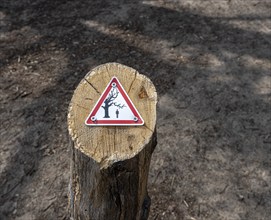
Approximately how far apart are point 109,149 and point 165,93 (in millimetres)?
2364

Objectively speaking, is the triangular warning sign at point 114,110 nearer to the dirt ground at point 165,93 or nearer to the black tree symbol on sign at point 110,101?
the black tree symbol on sign at point 110,101

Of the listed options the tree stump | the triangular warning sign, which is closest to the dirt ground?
the tree stump

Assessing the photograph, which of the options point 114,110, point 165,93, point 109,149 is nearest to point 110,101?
point 114,110

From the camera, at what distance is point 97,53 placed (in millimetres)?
4391

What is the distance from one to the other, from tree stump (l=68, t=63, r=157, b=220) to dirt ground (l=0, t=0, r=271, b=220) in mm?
1121

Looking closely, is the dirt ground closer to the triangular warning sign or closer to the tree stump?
the tree stump

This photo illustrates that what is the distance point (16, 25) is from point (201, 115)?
2600 mm

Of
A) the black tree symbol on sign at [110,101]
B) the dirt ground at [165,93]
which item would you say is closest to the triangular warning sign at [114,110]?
the black tree symbol on sign at [110,101]

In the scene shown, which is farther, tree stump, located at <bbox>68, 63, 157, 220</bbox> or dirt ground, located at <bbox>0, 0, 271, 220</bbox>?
dirt ground, located at <bbox>0, 0, 271, 220</bbox>

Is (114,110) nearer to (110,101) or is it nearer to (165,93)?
(110,101)

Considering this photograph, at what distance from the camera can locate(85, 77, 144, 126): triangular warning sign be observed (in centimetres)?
170

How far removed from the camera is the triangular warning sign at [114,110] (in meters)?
1.70

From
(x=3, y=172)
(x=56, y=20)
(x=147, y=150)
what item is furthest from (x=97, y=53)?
(x=147, y=150)

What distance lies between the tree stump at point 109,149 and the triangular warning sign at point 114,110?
0.07ft
